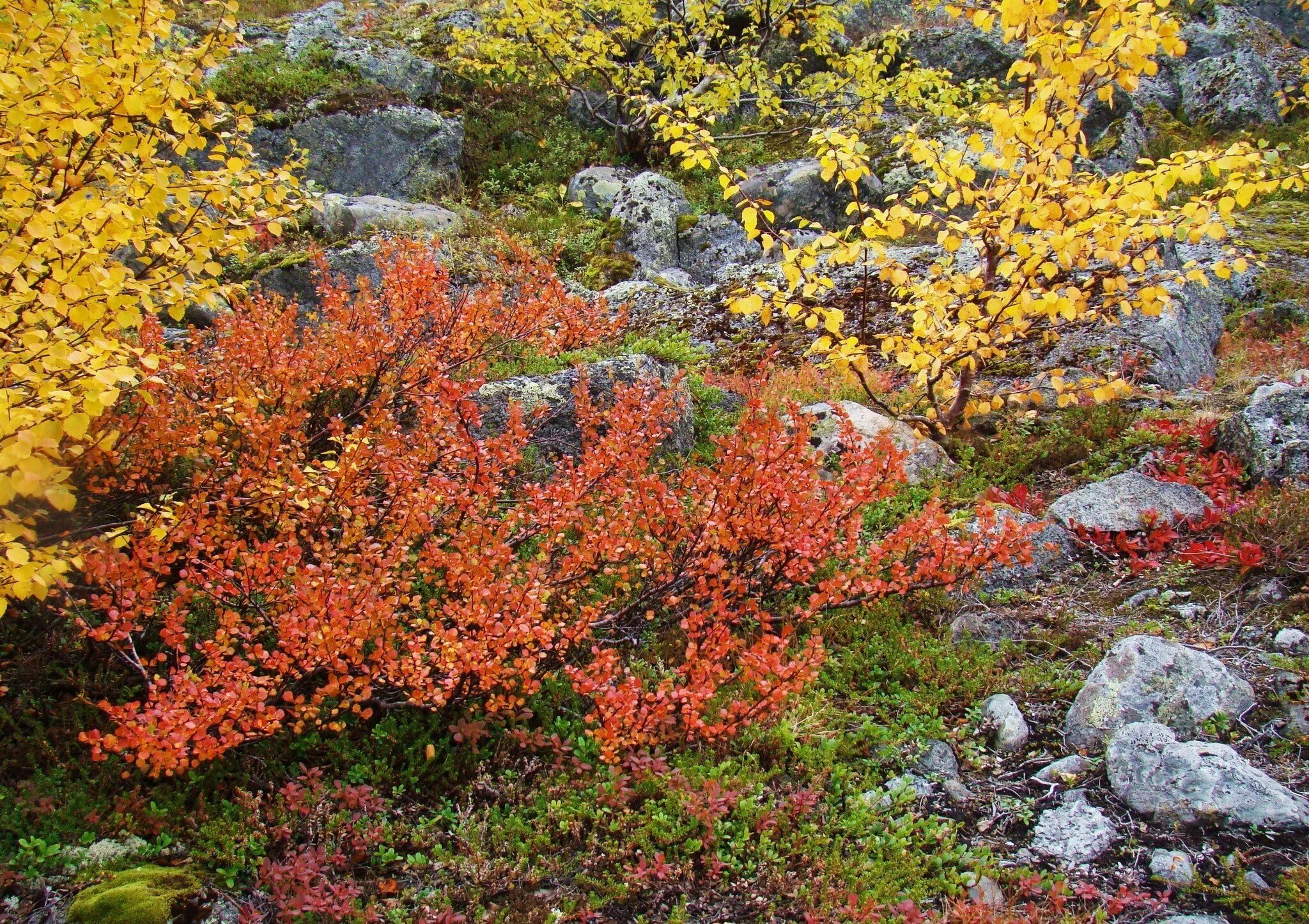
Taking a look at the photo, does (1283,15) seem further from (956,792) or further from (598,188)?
(956,792)

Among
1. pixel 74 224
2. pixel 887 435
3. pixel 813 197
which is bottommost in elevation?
pixel 887 435

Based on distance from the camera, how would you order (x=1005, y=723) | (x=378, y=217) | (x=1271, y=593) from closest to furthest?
1. (x=1005, y=723)
2. (x=1271, y=593)
3. (x=378, y=217)

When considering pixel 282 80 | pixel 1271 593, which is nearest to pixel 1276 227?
pixel 1271 593

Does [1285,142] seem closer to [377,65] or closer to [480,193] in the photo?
[480,193]

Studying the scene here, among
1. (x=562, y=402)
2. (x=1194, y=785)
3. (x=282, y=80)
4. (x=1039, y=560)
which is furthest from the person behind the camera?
(x=282, y=80)

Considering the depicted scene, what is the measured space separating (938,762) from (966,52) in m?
17.9

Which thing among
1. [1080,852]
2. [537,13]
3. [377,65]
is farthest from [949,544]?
[377,65]

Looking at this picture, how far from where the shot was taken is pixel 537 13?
43.5 ft

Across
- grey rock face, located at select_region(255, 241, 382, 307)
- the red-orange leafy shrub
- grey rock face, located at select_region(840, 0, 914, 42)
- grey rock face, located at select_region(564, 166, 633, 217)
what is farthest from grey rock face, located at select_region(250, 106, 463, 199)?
grey rock face, located at select_region(840, 0, 914, 42)

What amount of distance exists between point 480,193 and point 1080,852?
46.8 ft

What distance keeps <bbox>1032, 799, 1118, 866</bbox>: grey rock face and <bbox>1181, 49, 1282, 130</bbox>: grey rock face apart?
17981 millimetres

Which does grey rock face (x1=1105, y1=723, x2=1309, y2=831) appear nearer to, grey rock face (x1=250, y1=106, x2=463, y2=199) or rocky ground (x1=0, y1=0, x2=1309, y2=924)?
rocky ground (x1=0, y1=0, x2=1309, y2=924)

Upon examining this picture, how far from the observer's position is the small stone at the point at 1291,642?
5008mm

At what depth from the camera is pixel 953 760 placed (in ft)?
15.4
